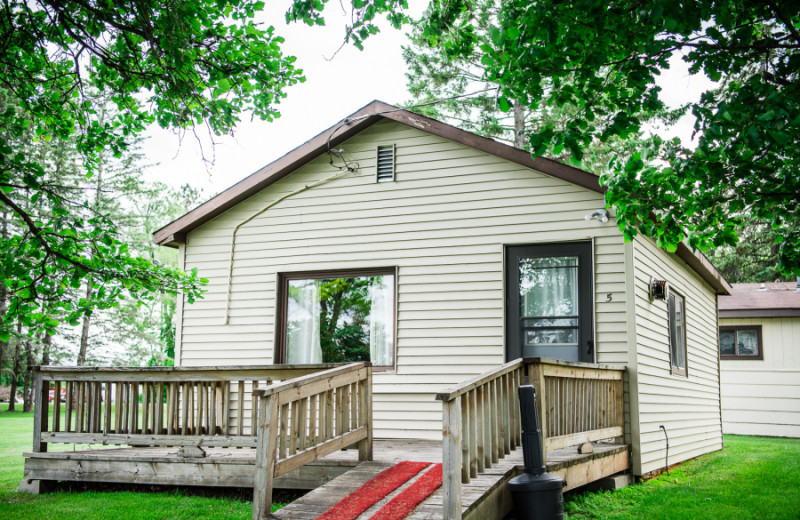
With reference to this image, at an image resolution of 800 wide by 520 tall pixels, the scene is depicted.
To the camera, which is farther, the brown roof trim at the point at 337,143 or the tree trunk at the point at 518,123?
the tree trunk at the point at 518,123

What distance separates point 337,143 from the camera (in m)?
9.71

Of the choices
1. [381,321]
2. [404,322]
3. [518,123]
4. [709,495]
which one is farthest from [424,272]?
[518,123]

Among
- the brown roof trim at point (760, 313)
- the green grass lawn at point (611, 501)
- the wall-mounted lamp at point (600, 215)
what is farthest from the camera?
the brown roof trim at point (760, 313)

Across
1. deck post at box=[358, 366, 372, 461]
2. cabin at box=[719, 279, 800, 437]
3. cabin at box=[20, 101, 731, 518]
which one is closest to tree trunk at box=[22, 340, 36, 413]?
cabin at box=[20, 101, 731, 518]

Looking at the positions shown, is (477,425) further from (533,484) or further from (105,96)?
(105,96)

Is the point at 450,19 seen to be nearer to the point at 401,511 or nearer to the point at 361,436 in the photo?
the point at 361,436

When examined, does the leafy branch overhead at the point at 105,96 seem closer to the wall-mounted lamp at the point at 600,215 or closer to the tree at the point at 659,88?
the tree at the point at 659,88

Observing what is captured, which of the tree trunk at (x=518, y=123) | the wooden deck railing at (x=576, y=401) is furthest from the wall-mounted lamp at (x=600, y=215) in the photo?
the tree trunk at (x=518, y=123)

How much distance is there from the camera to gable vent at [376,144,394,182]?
940 centimetres

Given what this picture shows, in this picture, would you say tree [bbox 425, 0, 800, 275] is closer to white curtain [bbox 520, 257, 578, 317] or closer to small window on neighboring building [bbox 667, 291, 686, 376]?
white curtain [bbox 520, 257, 578, 317]

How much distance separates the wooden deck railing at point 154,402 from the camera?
6840mm

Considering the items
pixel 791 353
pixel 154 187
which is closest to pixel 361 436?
pixel 791 353

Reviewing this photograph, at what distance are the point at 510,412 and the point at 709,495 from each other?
128 inches

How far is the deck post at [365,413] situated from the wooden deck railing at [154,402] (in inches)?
15.4
